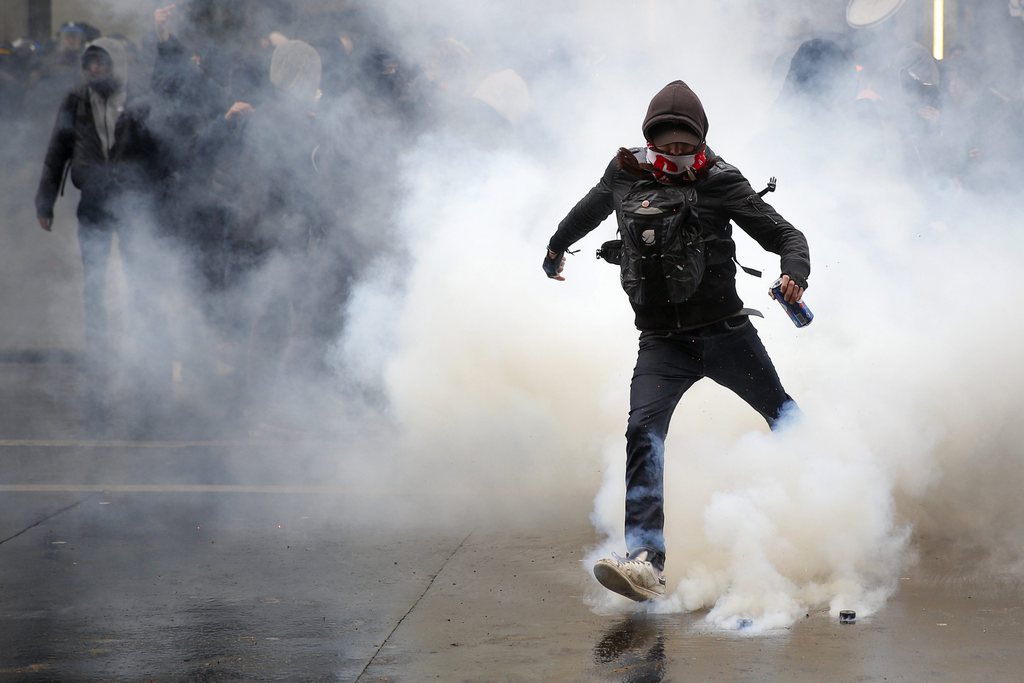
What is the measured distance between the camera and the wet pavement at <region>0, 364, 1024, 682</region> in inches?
150

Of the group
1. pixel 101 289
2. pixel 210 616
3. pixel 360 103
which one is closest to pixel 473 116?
pixel 360 103

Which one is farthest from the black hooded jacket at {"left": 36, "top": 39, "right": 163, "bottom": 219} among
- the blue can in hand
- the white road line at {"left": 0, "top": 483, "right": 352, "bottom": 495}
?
the blue can in hand

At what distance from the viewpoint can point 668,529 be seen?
15.5 ft

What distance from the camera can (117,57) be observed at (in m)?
8.05

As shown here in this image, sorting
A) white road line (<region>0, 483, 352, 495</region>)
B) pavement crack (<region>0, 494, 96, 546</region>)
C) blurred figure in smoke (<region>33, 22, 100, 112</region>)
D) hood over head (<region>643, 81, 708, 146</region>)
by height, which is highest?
blurred figure in smoke (<region>33, 22, 100, 112</region>)

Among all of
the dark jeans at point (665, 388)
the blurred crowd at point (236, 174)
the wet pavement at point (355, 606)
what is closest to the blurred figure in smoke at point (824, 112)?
the blurred crowd at point (236, 174)

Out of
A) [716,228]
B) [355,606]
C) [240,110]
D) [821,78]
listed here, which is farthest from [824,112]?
[355,606]

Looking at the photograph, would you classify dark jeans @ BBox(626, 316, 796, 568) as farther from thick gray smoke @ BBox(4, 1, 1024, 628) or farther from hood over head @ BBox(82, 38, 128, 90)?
hood over head @ BBox(82, 38, 128, 90)

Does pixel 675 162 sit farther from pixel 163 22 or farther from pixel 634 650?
pixel 163 22

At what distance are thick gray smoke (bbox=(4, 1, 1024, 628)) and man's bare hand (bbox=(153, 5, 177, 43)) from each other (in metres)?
0.48

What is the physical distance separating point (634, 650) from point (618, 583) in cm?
24

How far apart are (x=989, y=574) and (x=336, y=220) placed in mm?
4055

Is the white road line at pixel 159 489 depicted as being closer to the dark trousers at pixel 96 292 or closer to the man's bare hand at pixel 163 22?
the dark trousers at pixel 96 292

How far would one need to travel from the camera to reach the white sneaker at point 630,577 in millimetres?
4105
